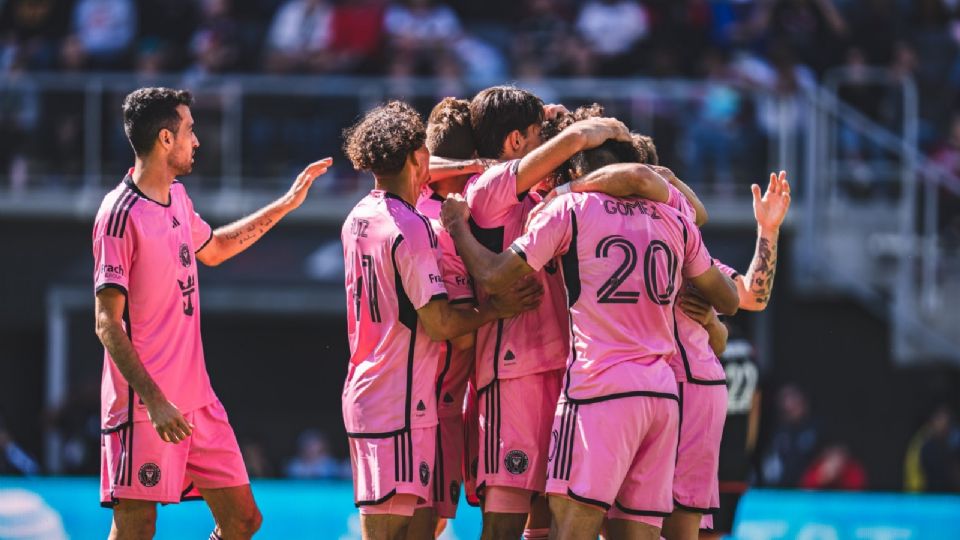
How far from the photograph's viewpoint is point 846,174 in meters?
14.8

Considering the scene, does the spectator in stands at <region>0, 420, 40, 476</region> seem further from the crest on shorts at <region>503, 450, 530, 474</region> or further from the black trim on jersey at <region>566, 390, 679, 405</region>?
the black trim on jersey at <region>566, 390, 679, 405</region>

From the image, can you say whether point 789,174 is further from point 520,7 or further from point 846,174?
point 520,7

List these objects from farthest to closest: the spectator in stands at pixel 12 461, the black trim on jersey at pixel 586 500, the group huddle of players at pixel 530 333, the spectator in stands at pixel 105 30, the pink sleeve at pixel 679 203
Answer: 1. the spectator in stands at pixel 105 30
2. the spectator in stands at pixel 12 461
3. the pink sleeve at pixel 679 203
4. the group huddle of players at pixel 530 333
5. the black trim on jersey at pixel 586 500

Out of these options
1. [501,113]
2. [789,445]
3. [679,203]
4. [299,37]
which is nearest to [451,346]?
[501,113]

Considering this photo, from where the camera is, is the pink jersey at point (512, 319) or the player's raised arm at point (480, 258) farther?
the pink jersey at point (512, 319)

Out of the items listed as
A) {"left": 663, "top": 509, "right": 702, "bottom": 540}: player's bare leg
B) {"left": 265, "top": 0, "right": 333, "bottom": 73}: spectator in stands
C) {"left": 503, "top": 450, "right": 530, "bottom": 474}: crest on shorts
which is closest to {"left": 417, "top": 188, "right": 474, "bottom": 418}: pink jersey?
{"left": 503, "top": 450, "right": 530, "bottom": 474}: crest on shorts

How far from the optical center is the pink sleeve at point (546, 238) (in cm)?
635

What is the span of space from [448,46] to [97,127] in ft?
12.1

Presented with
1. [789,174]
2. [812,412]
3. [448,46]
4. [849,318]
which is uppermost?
[448,46]

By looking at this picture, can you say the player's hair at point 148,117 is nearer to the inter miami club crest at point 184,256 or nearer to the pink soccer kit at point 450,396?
the inter miami club crest at point 184,256

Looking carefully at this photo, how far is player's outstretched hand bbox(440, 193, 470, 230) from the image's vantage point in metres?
6.68

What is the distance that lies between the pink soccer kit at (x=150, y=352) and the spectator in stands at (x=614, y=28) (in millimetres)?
9299

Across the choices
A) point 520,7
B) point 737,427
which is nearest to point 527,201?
point 737,427

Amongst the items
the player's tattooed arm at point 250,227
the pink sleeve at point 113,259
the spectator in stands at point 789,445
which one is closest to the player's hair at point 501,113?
the player's tattooed arm at point 250,227
